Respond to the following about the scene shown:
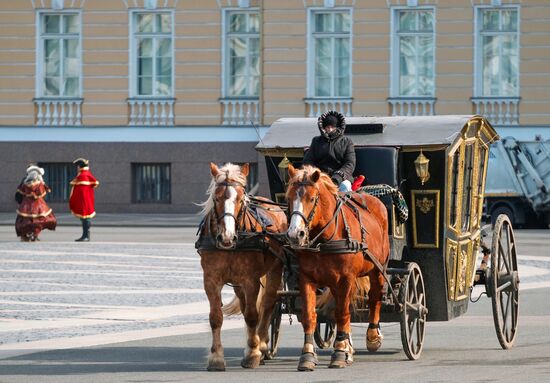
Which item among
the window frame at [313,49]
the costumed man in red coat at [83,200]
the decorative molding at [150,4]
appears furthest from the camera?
the decorative molding at [150,4]

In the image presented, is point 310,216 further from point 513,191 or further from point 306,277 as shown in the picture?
point 513,191

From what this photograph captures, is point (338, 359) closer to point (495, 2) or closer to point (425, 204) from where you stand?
point (425, 204)

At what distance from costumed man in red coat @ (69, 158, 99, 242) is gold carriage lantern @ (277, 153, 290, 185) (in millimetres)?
17959

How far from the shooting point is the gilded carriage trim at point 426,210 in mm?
15477

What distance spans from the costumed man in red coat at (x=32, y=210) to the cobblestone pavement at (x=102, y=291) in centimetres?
78

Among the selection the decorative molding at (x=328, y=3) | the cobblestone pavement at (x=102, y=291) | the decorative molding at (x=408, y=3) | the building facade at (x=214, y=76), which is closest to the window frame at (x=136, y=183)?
the building facade at (x=214, y=76)

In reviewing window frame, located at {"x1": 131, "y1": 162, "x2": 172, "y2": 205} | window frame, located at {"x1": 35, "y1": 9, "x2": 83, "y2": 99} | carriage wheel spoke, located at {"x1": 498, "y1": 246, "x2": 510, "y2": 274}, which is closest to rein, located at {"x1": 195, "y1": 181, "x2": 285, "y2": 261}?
carriage wheel spoke, located at {"x1": 498, "y1": 246, "x2": 510, "y2": 274}

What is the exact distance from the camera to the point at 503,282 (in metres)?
16.0

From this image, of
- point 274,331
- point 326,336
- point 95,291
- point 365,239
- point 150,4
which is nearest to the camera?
point 365,239

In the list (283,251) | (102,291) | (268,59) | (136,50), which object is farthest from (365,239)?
(136,50)

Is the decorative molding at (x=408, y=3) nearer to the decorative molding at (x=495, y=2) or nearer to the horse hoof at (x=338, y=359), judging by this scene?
the decorative molding at (x=495, y=2)

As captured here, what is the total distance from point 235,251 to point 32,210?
20.7 meters

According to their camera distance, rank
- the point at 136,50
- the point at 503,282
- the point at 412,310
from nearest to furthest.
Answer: the point at 412,310 → the point at 503,282 → the point at 136,50

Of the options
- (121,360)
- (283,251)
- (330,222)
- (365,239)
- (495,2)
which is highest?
(495,2)
